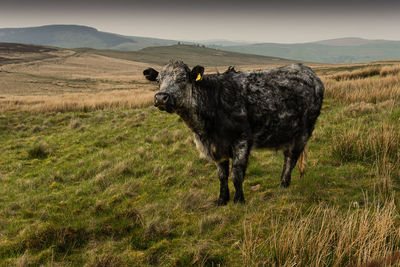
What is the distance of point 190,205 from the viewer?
5934 mm

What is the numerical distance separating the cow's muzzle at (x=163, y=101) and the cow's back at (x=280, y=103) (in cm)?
176

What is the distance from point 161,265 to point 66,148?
9.11 m

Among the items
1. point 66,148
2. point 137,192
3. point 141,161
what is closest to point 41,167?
point 66,148

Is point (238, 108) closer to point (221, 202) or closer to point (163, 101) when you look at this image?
point (163, 101)

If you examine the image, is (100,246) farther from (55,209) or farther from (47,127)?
(47,127)

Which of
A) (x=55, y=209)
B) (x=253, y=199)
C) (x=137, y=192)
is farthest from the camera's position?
(x=137, y=192)

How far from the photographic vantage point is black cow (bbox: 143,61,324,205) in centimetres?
531

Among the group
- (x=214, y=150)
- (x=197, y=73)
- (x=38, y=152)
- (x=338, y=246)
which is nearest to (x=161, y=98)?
(x=197, y=73)

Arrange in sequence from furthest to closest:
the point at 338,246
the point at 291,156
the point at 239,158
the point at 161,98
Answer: the point at 291,156, the point at 239,158, the point at 161,98, the point at 338,246

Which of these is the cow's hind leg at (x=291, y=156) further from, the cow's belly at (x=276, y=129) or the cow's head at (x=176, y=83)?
the cow's head at (x=176, y=83)

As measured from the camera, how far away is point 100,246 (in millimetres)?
4664

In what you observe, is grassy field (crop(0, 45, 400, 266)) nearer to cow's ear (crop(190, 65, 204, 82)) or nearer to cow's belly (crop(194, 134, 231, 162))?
cow's belly (crop(194, 134, 231, 162))

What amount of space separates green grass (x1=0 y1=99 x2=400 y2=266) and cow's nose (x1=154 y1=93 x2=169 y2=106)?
221cm

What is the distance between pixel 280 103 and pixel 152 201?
12.0ft
